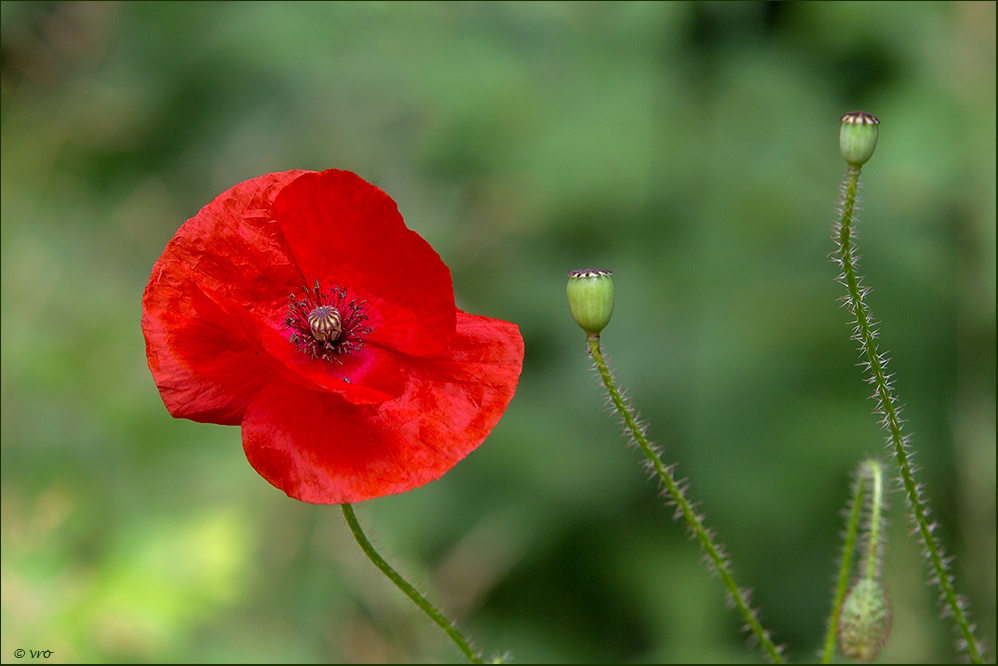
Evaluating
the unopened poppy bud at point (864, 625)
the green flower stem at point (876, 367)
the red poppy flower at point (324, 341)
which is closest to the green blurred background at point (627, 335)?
the unopened poppy bud at point (864, 625)

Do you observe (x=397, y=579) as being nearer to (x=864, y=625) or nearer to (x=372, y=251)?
(x=372, y=251)

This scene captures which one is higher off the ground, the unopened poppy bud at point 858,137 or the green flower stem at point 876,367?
the unopened poppy bud at point 858,137

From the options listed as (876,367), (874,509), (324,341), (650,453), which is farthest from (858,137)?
(324,341)

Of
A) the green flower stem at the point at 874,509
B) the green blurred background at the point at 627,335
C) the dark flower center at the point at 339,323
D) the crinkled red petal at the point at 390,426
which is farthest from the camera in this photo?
the green blurred background at the point at 627,335

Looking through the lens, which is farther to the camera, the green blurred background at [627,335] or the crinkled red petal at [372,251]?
the green blurred background at [627,335]

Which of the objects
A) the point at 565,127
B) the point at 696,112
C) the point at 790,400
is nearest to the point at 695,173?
the point at 696,112

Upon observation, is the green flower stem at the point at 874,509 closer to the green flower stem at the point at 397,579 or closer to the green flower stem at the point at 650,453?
the green flower stem at the point at 650,453

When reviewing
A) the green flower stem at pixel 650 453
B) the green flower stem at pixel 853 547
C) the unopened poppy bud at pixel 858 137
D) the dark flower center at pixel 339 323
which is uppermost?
the unopened poppy bud at pixel 858 137

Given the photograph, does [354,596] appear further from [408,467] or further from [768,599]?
[408,467]

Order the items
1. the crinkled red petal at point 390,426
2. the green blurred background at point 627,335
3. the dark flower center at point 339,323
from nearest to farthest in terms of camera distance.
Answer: the crinkled red petal at point 390,426 < the dark flower center at point 339,323 < the green blurred background at point 627,335
